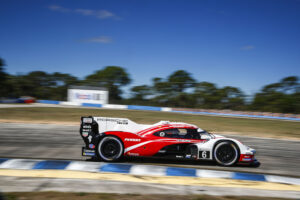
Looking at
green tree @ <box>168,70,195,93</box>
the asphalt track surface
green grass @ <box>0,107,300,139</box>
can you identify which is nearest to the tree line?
green tree @ <box>168,70,195,93</box>

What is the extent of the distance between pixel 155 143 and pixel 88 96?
3390cm

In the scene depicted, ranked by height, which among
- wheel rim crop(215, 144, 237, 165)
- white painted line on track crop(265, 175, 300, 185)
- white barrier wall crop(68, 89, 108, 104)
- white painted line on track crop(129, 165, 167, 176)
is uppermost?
white barrier wall crop(68, 89, 108, 104)

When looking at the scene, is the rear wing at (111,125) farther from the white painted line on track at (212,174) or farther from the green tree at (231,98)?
the green tree at (231,98)

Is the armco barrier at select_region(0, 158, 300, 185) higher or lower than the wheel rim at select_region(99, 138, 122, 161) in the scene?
lower

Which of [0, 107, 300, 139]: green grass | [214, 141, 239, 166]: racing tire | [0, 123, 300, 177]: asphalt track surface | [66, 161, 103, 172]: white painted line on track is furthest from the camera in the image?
[0, 107, 300, 139]: green grass

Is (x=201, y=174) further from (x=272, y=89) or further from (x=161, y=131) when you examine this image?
(x=272, y=89)

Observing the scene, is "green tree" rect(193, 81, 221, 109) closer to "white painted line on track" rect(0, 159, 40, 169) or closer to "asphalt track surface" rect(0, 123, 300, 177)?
"asphalt track surface" rect(0, 123, 300, 177)

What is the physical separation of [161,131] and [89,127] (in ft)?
6.45

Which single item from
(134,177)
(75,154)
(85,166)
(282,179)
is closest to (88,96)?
(75,154)

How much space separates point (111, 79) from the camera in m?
64.2

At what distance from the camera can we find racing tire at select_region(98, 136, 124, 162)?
22.2ft

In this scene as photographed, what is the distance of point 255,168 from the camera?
7.11 meters

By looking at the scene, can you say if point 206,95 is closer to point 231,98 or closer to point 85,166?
point 231,98

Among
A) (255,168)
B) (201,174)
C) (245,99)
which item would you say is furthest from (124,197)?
(245,99)
